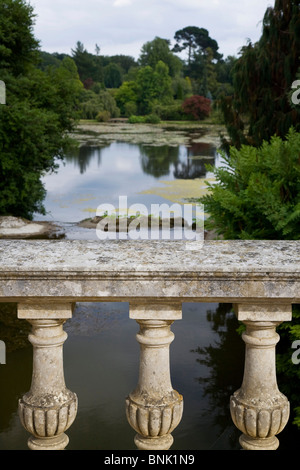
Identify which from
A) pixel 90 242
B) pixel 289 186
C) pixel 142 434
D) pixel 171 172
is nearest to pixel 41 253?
pixel 90 242

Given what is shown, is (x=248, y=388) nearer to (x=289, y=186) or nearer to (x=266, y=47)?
(x=289, y=186)

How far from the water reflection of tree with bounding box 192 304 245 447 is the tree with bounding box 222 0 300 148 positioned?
4.69 m

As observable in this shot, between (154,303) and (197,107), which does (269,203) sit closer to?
(154,303)

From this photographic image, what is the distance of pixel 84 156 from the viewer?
40.2 meters

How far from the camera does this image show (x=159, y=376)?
1931mm

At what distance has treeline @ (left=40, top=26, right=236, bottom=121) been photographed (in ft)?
265

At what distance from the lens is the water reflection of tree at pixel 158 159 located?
32156 millimetres

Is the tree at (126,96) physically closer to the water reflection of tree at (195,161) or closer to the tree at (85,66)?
the tree at (85,66)

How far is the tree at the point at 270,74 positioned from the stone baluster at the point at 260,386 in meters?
10.0

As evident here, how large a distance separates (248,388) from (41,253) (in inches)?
34.5

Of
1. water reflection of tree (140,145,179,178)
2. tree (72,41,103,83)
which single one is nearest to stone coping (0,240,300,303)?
water reflection of tree (140,145,179,178)
